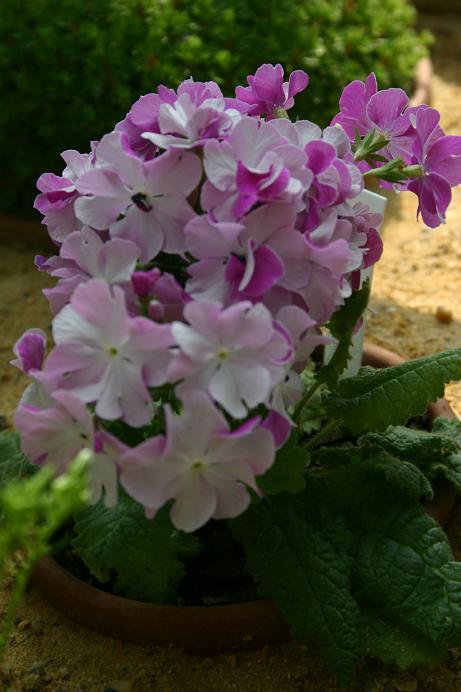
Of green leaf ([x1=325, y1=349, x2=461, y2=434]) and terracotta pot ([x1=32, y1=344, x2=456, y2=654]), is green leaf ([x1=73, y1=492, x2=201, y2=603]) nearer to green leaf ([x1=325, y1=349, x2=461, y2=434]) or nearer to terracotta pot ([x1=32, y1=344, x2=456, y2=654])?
terracotta pot ([x1=32, y1=344, x2=456, y2=654])

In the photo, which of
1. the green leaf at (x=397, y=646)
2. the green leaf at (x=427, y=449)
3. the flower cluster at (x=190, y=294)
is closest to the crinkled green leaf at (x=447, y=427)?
the green leaf at (x=427, y=449)

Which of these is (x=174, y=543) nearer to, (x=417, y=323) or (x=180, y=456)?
(x=180, y=456)

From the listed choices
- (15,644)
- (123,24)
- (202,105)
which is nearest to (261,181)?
(202,105)

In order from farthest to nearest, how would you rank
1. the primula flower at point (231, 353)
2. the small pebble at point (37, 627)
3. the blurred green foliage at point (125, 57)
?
the blurred green foliage at point (125, 57) < the small pebble at point (37, 627) < the primula flower at point (231, 353)

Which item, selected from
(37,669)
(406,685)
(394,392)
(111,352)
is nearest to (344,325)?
(394,392)

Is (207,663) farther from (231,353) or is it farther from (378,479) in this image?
(231,353)

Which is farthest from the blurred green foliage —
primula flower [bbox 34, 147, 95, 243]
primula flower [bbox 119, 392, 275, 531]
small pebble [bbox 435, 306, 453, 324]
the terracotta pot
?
primula flower [bbox 119, 392, 275, 531]

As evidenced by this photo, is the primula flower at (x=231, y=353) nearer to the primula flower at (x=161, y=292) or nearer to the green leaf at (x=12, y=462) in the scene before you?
the primula flower at (x=161, y=292)
